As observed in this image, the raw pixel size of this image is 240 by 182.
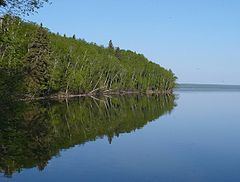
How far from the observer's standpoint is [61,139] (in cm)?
2842

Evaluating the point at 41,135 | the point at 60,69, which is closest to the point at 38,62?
the point at 60,69

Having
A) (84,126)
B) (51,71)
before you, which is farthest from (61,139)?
(51,71)

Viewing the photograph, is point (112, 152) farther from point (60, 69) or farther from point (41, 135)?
point (60, 69)

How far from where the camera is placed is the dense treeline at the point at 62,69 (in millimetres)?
31258

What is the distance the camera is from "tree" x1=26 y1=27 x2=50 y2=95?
64500mm

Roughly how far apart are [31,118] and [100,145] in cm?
1393

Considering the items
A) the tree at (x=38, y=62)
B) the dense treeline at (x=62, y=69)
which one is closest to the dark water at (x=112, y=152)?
the dense treeline at (x=62, y=69)

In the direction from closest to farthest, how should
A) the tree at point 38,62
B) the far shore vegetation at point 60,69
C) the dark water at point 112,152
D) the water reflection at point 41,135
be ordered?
the dark water at point 112,152 → the water reflection at point 41,135 → the far shore vegetation at point 60,69 → the tree at point 38,62

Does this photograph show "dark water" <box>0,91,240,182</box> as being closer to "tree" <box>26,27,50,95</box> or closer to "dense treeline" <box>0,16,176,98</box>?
"dense treeline" <box>0,16,176,98</box>

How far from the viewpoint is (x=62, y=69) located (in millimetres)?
81625

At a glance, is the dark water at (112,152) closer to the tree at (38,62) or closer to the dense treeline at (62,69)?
the dense treeline at (62,69)

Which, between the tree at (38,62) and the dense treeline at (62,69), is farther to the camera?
the tree at (38,62)

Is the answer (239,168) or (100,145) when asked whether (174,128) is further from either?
(239,168)

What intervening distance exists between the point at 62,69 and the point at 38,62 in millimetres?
15482
